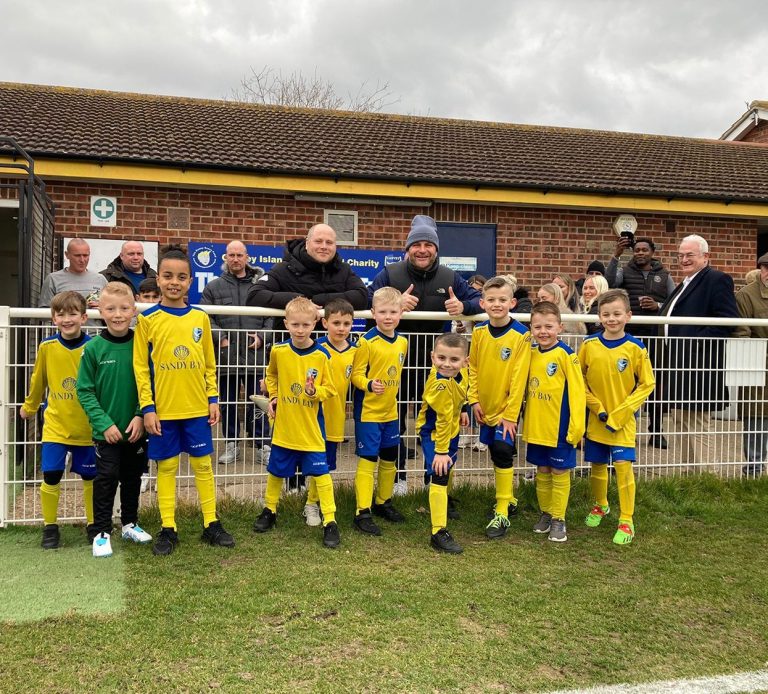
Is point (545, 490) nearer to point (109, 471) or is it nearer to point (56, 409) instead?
point (109, 471)

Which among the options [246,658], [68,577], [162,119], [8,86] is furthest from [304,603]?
[8,86]

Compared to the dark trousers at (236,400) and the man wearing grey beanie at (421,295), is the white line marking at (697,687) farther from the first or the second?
the dark trousers at (236,400)

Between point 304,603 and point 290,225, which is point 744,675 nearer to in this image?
point 304,603

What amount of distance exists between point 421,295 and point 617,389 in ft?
5.08

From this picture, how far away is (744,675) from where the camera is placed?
108 inches

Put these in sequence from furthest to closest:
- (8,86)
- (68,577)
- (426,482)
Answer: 1. (8,86)
2. (426,482)
3. (68,577)

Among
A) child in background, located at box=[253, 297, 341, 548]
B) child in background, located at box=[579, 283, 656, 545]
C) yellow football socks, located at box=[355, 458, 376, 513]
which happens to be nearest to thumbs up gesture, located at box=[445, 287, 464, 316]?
child in background, located at box=[579, 283, 656, 545]

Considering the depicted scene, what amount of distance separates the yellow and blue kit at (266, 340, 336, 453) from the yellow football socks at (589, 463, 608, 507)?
75.1 inches

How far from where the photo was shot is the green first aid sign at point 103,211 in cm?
934

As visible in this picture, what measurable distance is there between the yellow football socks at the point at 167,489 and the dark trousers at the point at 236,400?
1.96ft

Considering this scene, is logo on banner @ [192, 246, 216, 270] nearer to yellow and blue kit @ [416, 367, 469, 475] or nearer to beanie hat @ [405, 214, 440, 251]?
beanie hat @ [405, 214, 440, 251]

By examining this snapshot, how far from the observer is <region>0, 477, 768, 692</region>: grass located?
105 inches

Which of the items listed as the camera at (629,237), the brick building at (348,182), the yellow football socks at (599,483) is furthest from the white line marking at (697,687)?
the brick building at (348,182)

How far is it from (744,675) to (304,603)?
1.91 metres
